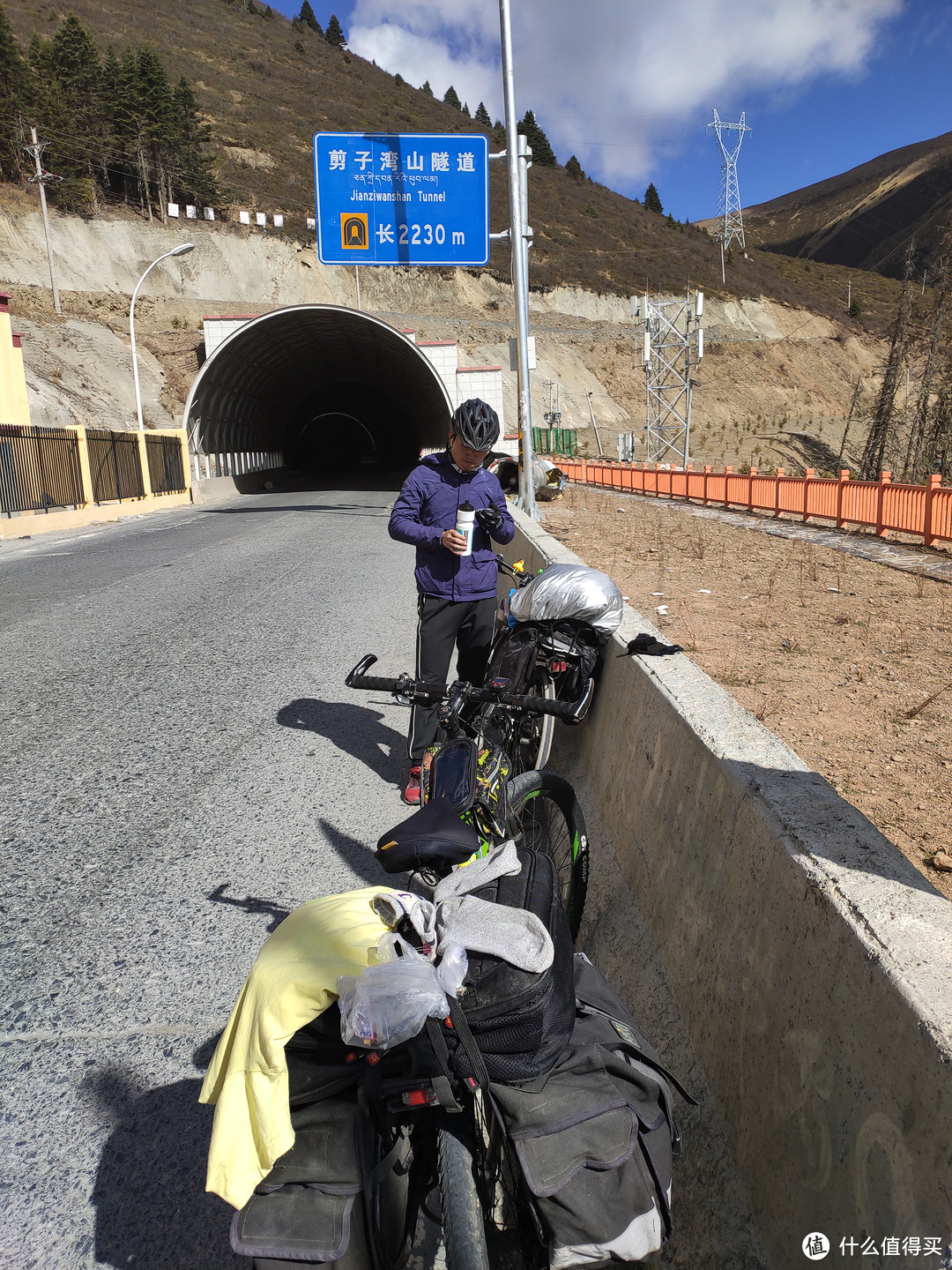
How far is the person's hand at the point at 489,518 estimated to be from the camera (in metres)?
4.26

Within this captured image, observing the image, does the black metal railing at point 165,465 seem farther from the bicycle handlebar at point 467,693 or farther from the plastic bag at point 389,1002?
the plastic bag at point 389,1002

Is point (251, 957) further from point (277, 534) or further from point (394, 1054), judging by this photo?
point (277, 534)

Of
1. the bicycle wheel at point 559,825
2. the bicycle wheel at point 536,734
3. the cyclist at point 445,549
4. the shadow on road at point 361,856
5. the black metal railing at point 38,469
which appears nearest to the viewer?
the bicycle wheel at point 559,825

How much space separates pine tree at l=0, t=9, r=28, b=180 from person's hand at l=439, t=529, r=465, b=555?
2755 inches

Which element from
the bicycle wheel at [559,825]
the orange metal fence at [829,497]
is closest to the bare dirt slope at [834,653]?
the bicycle wheel at [559,825]

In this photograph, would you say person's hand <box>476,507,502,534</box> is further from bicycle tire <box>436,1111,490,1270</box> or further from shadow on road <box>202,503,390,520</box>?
shadow on road <box>202,503,390,520</box>

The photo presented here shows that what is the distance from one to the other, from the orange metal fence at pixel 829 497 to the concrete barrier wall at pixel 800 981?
12.0m

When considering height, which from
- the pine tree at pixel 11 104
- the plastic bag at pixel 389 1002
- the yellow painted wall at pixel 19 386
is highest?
the pine tree at pixel 11 104

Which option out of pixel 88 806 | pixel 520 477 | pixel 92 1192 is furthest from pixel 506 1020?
pixel 520 477

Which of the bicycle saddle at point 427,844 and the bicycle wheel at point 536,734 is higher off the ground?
the bicycle saddle at point 427,844

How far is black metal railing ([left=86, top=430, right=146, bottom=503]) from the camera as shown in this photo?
23750 millimetres

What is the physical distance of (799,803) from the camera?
2.14 m

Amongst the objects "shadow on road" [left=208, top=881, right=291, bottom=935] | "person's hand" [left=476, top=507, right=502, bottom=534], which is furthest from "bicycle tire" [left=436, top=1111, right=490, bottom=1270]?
"person's hand" [left=476, top=507, right=502, bottom=534]

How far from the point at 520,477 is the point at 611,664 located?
41.0 feet
